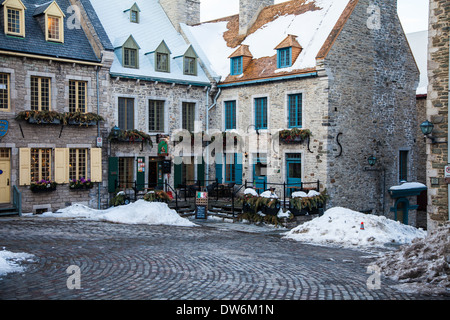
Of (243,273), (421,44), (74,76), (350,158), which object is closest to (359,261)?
(243,273)

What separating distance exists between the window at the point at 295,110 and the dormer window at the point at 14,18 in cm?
1125

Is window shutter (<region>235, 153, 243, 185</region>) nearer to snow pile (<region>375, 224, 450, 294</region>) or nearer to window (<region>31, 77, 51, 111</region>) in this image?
window (<region>31, 77, 51, 111</region>)

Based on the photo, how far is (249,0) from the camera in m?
25.0

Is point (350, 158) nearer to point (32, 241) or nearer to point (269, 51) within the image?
point (269, 51)

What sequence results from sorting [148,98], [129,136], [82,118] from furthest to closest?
[148,98]
[129,136]
[82,118]

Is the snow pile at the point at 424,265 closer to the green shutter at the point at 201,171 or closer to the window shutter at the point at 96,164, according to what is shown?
the window shutter at the point at 96,164

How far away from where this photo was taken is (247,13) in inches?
990

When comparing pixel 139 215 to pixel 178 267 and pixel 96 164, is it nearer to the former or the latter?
pixel 96 164

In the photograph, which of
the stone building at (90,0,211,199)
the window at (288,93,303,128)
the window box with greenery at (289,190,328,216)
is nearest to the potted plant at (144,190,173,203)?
the stone building at (90,0,211,199)

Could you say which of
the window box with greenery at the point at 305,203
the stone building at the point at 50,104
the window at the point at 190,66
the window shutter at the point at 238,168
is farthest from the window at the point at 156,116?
the window box with greenery at the point at 305,203

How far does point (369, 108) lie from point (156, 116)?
31.9ft

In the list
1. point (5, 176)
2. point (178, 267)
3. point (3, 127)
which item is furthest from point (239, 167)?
point (178, 267)

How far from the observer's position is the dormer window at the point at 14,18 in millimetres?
17578

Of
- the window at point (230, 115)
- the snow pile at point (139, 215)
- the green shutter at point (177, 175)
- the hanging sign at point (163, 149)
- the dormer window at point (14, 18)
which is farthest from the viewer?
the window at point (230, 115)
